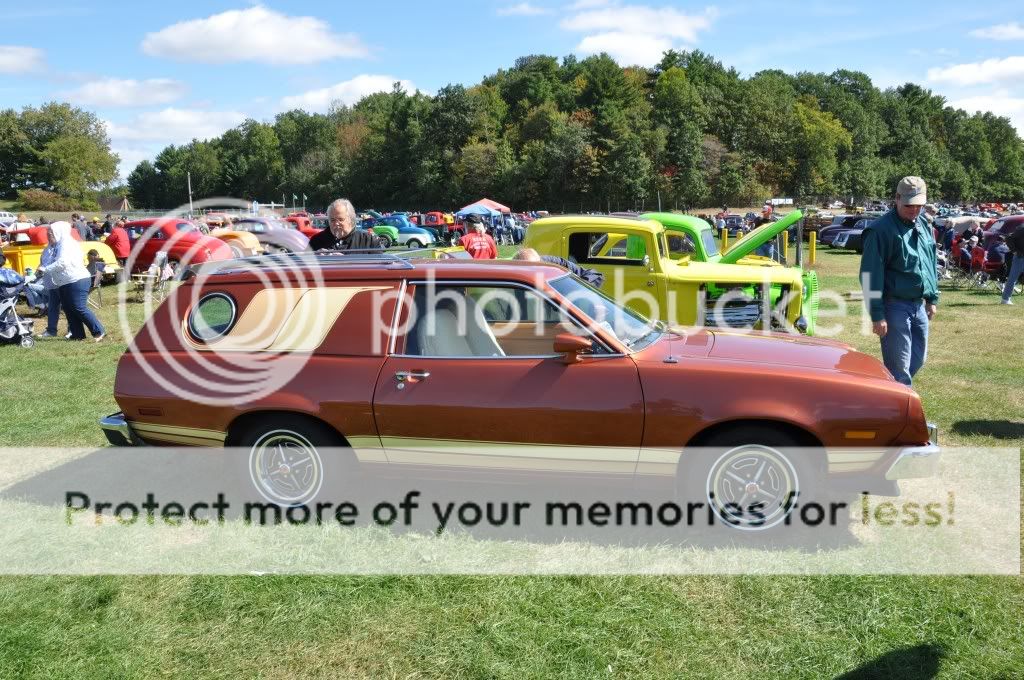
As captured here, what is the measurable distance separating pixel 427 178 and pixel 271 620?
3913 inches

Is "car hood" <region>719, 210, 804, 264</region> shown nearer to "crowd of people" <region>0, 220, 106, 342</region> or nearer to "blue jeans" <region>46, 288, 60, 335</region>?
"crowd of people" <region>0, 220, 106, 342</region>

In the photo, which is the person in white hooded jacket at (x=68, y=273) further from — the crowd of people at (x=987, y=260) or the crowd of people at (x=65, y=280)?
the crowd of people at (x=987, y=260)

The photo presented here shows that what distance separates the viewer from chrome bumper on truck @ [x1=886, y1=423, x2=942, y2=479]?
13.4ft

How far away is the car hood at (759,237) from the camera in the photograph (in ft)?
31.0

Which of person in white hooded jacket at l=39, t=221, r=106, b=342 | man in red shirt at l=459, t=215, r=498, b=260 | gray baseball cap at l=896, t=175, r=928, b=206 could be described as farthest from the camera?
man in red shirt at l=459, t=215, r=498, b=260

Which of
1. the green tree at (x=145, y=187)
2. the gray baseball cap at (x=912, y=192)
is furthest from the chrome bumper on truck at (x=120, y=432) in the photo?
the green tree at (x=145, y=187)

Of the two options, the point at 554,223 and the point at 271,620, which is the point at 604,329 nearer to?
the point at 271,620

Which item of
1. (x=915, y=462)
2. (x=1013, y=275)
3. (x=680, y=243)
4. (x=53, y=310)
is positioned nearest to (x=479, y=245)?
(x=680, y=243)

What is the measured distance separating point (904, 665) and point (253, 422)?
3677 mm

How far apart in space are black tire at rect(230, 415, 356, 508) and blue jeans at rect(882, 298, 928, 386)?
3.97m

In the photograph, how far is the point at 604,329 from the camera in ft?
14.8

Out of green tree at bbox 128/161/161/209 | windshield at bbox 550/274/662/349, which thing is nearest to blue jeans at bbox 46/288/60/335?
windshield at bbox 550/274/662/349

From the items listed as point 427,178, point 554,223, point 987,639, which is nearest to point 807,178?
point 427,178

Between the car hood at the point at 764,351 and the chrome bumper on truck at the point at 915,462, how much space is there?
0.43m
